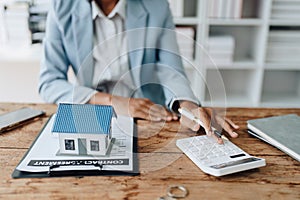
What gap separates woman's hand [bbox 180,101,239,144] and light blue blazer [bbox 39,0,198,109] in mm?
168

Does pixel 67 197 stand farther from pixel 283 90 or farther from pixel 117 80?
pixel 283 90

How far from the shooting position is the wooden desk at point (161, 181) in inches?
27.7

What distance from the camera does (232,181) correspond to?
29.5 inches

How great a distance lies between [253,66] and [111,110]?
156cm

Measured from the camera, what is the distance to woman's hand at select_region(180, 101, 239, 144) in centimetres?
96

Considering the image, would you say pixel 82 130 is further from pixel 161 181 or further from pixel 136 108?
pixel 136 108

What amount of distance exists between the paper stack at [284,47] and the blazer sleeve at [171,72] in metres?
1.08

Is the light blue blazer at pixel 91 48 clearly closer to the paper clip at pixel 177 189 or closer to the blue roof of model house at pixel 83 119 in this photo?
the blue roof of model house at pixel 83 119

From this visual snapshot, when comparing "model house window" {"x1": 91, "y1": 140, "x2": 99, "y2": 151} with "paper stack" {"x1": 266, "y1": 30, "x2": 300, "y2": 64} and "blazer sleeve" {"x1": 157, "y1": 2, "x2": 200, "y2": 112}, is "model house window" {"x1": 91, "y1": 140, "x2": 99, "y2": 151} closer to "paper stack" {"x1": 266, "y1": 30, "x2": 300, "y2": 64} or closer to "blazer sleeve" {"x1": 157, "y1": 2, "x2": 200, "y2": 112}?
"blazer sleeve" {"x1": 157, "y1": 2, "x2": 200, "y2": 112}

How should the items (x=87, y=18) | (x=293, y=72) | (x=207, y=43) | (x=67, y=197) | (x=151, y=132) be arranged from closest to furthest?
(x=67, y=197)
(x=151, y=132)
(x=87, y=18)
(x=207, y=43)
(x=293, y=72)

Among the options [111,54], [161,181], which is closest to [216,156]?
[161,181]

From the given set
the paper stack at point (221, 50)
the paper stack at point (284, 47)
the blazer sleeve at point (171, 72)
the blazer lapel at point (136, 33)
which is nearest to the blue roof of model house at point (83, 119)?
the blazer sleeve at point (171, 72)

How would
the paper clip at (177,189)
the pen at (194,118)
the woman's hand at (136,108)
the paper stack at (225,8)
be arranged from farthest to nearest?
the paper stack at (225,8)
the woman's hand at (136,108)
the pen at (194,118)
the paper clip at (177,189)

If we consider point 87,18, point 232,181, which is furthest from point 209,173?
point 87,18
